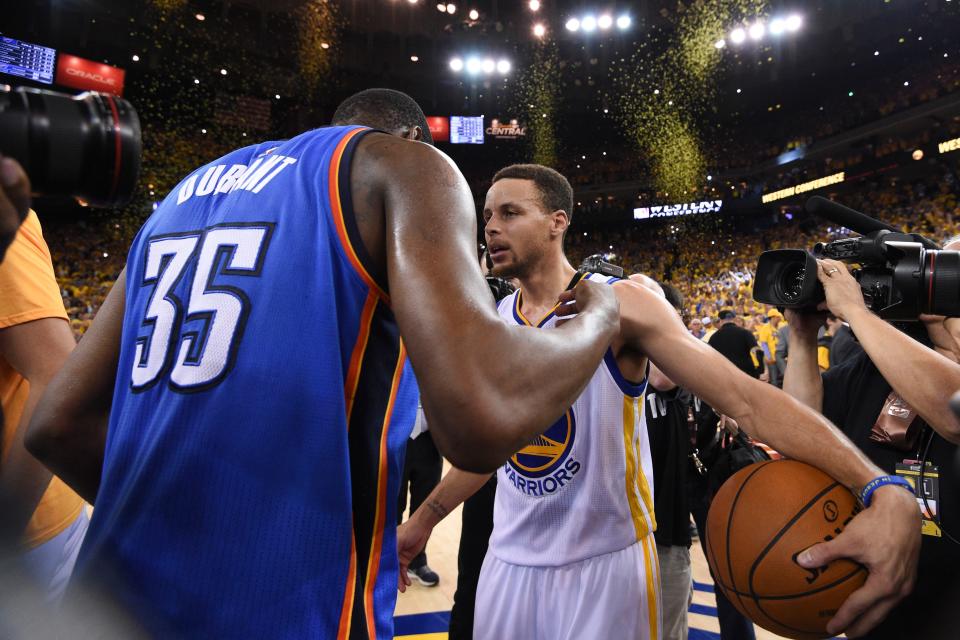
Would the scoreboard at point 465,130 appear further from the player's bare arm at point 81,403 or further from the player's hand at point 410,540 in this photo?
the player's bare arm at point 81,403

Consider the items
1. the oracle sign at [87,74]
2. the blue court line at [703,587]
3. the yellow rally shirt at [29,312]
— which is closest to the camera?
the yellow rally shirt at [29,312]

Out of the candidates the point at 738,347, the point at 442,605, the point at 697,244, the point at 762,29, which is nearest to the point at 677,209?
the point at 697,244

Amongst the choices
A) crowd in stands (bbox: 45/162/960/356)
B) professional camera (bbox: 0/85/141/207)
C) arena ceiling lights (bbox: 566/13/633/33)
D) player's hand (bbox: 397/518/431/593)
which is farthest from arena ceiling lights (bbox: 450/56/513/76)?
Answer: professional camera (bbox: 0/85/141/207)

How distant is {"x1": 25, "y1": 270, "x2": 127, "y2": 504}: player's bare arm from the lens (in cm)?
114

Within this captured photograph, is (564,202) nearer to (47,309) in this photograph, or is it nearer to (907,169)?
(47,309)

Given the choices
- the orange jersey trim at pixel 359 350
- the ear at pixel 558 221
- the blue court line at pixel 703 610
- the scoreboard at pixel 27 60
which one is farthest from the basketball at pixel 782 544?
the scoreboard at pixel 27 60

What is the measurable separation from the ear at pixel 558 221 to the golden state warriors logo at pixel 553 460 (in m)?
1.04

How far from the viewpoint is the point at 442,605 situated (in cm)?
371

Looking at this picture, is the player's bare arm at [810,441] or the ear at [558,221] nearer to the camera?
the player's bare arm at [810,441]

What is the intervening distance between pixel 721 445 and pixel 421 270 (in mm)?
2883

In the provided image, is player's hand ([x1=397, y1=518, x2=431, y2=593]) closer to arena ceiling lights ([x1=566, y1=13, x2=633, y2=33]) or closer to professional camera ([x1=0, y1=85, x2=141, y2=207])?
professional camera ([x1=0, y1=85, x2=141, y2=207])

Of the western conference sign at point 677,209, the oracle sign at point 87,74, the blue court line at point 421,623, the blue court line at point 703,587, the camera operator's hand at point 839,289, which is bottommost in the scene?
the blue court line at point 703,587

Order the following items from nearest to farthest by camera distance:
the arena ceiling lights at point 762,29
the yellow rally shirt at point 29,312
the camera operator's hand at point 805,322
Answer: the yellow rally shirt at point 29,312 < the camera operator's hand at point 805,322 < the arena ceiling lights at point 762,29

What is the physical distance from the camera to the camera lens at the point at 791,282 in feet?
6.19
